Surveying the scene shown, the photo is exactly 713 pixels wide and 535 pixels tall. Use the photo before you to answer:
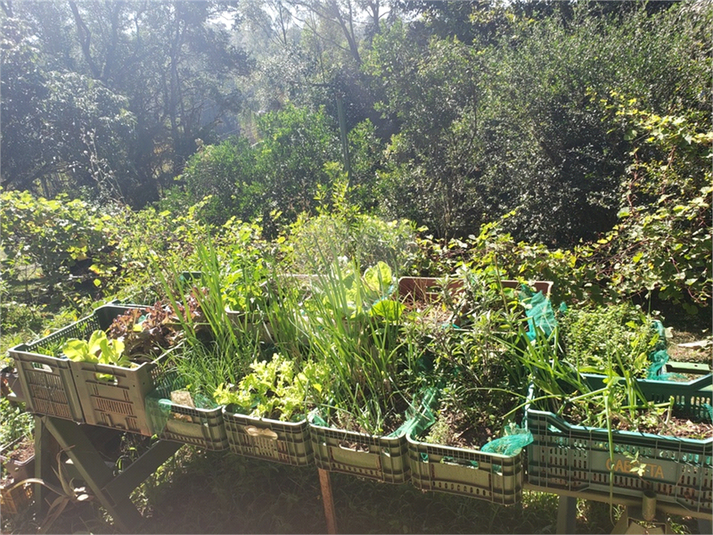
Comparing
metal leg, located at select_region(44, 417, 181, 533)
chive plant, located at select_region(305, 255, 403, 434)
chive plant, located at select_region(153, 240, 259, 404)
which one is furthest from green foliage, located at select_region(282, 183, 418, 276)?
metal leg, located at select_region(44, 417, 181, 533)

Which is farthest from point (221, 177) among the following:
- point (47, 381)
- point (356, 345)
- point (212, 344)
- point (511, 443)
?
point (511, 443)

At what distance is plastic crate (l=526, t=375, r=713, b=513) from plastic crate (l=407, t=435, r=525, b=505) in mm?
96

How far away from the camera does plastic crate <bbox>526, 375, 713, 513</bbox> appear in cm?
136

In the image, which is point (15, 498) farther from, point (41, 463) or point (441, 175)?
point (441, 175)

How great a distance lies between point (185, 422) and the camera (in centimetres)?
191

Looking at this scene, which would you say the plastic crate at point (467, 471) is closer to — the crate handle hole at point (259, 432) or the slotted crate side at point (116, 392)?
the crate handle hole at point (259, 432)

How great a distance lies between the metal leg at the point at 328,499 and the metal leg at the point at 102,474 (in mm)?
940

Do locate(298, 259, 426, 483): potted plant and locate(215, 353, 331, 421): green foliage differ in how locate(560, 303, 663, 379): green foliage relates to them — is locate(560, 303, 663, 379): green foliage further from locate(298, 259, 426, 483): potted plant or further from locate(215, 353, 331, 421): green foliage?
locate(215, 353, 331, 421): green foliage

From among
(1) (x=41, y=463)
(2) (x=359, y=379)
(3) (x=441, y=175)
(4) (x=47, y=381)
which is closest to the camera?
(2) (x=359, y=379)

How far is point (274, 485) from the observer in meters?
2.52

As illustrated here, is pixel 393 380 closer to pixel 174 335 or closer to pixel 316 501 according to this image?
pixel 316 501

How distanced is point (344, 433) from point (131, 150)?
11.0m

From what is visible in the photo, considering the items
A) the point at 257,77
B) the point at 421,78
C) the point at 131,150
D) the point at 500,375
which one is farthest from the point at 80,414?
the point at 257,77

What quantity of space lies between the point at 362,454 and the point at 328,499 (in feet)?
1.50
